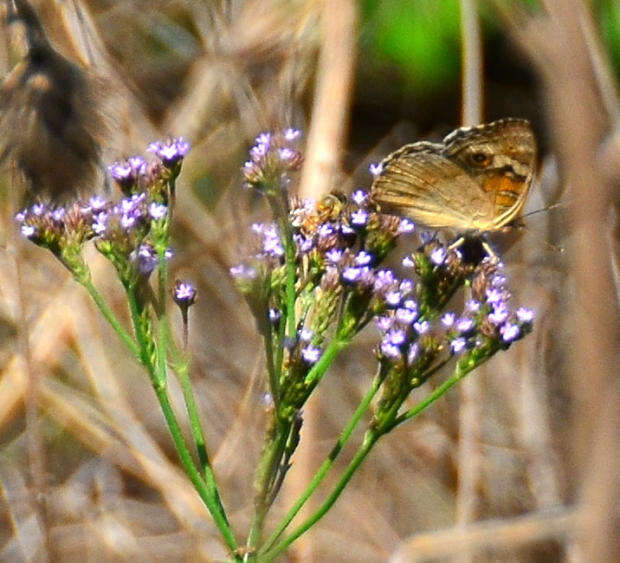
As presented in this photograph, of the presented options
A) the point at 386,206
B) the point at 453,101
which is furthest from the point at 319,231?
the point at 453,101

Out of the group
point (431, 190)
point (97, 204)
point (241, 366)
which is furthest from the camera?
point (241, 366)

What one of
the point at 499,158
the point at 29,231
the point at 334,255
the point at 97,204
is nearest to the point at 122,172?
the point at 97,204

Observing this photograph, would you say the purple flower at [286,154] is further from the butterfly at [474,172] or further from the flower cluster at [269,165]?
the butterfly at [474,172]

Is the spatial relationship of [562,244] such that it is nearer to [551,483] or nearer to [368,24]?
[551,483]

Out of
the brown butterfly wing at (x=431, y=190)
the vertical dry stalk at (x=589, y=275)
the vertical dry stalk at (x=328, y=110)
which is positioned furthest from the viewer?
the vertical dry stalk at (x=328, y=110)

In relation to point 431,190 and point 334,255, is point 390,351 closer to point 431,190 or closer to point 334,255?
point 334,255

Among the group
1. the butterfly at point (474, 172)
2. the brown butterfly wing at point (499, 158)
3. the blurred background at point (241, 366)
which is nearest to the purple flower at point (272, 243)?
the butterfly at point (474, 172)
